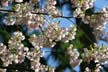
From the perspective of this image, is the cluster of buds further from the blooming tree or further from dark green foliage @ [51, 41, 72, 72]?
dark green foliage @ [51, 41, 72, 72]

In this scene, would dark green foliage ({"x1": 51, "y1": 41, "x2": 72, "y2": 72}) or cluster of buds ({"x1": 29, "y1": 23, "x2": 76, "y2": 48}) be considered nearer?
cluster of buds ({"x1": 29, "y1": 23, "x2": 76, "y2": 48})

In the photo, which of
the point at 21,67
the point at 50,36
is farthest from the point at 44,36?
the point at 21,67

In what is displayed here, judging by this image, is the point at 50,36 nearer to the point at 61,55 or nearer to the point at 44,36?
the point at 44,36

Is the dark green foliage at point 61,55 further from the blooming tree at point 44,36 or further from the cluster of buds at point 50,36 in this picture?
the cluster of buds at point 50,36

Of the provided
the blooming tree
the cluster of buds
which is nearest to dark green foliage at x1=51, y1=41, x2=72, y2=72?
the blooming tree

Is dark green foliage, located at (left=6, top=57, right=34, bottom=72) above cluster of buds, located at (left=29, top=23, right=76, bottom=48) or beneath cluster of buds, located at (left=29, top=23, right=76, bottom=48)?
beneath

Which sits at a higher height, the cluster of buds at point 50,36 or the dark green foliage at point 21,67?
the cluster of buds at point 50,36

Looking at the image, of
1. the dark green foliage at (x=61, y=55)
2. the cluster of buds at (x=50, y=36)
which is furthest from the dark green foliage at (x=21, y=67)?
the dark green foliage at (x=61, y=55)

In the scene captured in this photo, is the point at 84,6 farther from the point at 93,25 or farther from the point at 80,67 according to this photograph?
the point at 80,67
